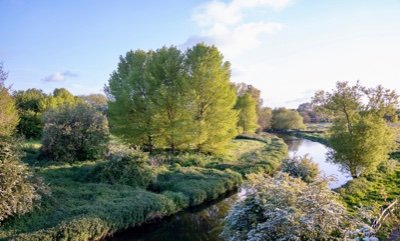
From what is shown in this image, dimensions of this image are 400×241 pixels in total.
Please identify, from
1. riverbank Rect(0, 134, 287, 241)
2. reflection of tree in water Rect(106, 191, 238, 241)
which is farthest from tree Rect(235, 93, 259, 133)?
reflection of tree in water Rect(106, 191, 238, 241)

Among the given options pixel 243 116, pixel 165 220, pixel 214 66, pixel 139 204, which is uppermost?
pixel 214 66

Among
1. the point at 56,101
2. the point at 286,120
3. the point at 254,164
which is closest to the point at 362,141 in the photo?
the point at 254,164

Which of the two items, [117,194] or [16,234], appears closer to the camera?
[16,234]

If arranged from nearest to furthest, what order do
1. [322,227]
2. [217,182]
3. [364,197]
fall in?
[322,227], [364,197], [217,182]

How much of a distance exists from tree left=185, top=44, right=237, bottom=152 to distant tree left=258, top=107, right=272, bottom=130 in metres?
46.3

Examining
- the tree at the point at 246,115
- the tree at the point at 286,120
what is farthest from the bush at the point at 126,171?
the tree at the point at 286,120

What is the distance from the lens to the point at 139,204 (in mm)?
16000

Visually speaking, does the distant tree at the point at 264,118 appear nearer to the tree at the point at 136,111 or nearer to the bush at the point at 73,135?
the tree at the point at 136,111

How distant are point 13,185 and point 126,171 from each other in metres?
7.34

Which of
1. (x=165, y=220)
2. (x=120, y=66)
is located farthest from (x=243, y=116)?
(x=165, y=220)

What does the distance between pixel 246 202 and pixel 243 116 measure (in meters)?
46.8

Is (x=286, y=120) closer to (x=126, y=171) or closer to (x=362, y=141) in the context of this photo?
(x=362, y=141)

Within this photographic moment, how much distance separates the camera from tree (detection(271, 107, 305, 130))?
81.1 meters

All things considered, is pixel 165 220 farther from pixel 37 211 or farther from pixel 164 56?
pixel 164 56
